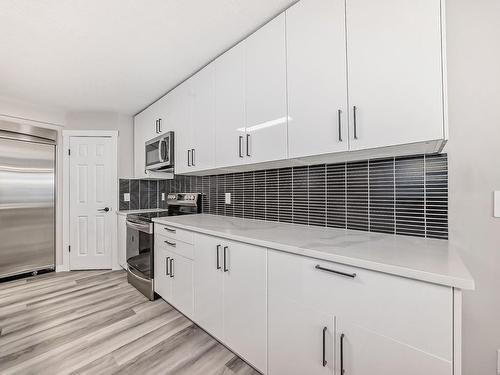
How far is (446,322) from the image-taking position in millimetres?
783

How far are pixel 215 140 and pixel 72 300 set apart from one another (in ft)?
7.27

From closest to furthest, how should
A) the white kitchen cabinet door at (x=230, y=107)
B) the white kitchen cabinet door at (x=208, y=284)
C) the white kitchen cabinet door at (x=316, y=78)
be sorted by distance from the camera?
the white kitchen cabinet door at (x=316, y=78) → the white kitchen cabinet door at (x=208, y=284) → the white kitchen cabinet door at (x=230, y=107)

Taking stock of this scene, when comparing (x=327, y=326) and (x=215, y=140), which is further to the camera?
(x=215, y=140)

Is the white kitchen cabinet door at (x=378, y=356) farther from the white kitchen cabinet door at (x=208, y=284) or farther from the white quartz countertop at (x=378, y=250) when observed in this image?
the white kitchen cabinet door at (x=208, y=284)

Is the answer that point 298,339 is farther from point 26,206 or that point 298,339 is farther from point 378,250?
point 26,206

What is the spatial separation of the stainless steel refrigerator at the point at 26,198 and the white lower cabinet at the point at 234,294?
9.27 feet

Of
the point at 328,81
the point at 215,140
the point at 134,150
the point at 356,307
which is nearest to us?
the point at 356,307

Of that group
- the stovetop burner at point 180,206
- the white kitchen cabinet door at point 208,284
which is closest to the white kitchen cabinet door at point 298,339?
the white kitchen cabinet door at point 208,284

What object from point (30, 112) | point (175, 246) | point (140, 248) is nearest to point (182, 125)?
point (175, 246)

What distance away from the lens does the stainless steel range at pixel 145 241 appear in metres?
2.43

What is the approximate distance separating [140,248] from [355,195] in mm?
2253

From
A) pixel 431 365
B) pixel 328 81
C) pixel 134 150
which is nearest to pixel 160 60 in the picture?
pixel 328 81

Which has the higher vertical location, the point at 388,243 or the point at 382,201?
the point at 382,201

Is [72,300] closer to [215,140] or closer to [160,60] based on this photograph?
[215,140]
